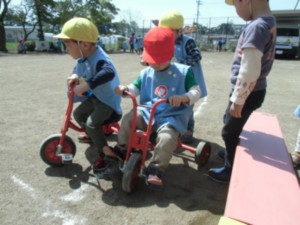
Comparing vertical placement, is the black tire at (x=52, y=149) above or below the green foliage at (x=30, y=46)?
below

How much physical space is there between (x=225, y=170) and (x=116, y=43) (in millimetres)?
29716

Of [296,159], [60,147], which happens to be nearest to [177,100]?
[60,147]

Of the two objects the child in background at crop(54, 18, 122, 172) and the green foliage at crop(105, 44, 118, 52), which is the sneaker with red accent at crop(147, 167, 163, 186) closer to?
the child in background at crop(54, 18, 122, 172)

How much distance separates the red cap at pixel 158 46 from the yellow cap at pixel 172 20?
61cm

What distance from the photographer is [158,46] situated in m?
2.49

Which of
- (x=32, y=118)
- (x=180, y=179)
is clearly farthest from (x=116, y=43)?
(x=180, y=179)

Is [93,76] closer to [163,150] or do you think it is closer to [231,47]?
[163,150]

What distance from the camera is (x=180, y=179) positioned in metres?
2.83

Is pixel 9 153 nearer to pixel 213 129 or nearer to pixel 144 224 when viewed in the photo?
pixel 144 224

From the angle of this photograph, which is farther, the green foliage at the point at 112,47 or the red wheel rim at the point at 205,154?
the green foliage at the point at 112,47

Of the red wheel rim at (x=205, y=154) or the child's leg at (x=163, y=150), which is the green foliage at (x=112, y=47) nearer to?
the red wheel rim at (x=205, y=154)

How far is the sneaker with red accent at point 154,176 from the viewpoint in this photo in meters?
2.37

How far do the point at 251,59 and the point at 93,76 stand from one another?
1.49 meters

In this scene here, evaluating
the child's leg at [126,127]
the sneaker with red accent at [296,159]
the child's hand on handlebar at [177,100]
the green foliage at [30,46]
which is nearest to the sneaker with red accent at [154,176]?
the child's leg at [126,127]
